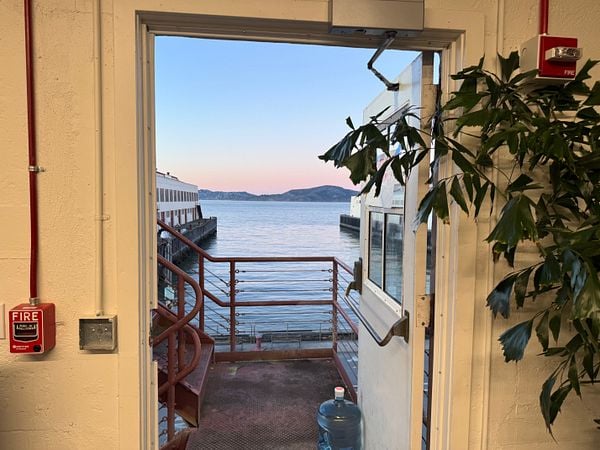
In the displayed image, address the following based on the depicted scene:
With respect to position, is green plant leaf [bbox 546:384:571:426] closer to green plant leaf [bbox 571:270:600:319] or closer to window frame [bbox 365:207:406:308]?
green plant leaf [bbox 571:270:600:319]

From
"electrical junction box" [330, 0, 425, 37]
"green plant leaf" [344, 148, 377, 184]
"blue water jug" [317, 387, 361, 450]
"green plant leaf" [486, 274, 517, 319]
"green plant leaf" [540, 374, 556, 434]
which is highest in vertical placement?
"electrical junction box" [330, 0, 425, 37]

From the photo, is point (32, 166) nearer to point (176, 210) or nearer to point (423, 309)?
point (423, 309)

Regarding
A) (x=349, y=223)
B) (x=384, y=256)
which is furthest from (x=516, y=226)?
(x=349, y=223)

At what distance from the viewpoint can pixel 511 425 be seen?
3.93ft

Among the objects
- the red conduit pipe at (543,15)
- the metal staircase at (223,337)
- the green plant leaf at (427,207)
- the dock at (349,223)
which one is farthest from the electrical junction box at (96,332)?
the dock at (349,223)

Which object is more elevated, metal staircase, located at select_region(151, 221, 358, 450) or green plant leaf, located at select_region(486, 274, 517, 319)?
green plant leaf, located at select_region(486, 274, 517, 319)

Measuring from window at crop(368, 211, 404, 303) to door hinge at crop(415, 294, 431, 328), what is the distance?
210 mm

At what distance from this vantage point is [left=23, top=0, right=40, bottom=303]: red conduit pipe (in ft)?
3.16

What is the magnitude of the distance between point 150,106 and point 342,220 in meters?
24.2

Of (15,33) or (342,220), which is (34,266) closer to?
(15,33)

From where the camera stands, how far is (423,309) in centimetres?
123

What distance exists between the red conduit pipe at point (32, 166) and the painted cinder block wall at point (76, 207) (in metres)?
0.02

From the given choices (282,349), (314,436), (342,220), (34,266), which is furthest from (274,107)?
(342,220)

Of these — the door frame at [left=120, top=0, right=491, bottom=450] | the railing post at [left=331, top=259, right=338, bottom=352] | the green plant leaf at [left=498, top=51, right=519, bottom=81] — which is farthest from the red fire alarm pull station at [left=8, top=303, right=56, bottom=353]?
the railing post at [left=331, top=259, right=338, bottom=352]
